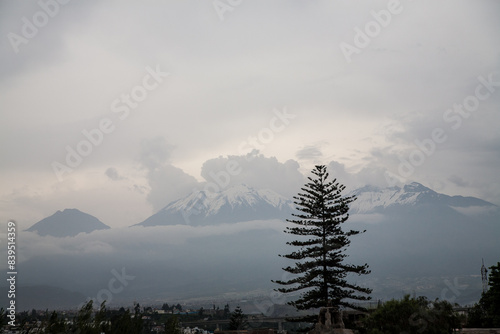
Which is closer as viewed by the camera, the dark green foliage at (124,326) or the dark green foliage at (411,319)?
the dark green foliage at (411,319)

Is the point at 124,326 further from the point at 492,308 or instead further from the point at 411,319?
the point at 492,308

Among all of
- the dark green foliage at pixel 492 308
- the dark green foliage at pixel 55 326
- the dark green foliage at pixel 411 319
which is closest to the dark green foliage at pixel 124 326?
the dark green foliage at pixel 55 326

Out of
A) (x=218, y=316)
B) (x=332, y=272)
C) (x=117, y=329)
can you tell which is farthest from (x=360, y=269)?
(x=218, y=316)

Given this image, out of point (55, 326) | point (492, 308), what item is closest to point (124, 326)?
point (55, 326)

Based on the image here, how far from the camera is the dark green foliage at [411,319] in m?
24.1

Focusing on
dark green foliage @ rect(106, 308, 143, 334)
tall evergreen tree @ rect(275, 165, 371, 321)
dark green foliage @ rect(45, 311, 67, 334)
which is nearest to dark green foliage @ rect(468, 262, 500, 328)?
tall evergreen tree @ rect(275, 165, 371, 321)

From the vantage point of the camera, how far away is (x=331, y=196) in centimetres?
3747

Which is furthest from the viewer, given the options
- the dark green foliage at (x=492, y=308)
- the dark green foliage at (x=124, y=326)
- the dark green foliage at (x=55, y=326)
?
the dark green foliage at (x=492, y=308)

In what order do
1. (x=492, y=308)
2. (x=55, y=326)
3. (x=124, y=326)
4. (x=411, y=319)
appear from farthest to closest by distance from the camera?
(x=492, y=308) → (x=124, y=326) → (x=55, y=326) → (x=411, y=319)

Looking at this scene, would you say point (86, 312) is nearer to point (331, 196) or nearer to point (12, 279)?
point (12, 279)

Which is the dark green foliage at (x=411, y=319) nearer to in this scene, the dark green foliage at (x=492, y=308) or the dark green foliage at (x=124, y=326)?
the dark green foliage at (x=492, y=308)

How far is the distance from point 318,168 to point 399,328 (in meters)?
15.2

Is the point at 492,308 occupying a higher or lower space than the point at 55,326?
higher

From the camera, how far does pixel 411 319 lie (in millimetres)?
25281
